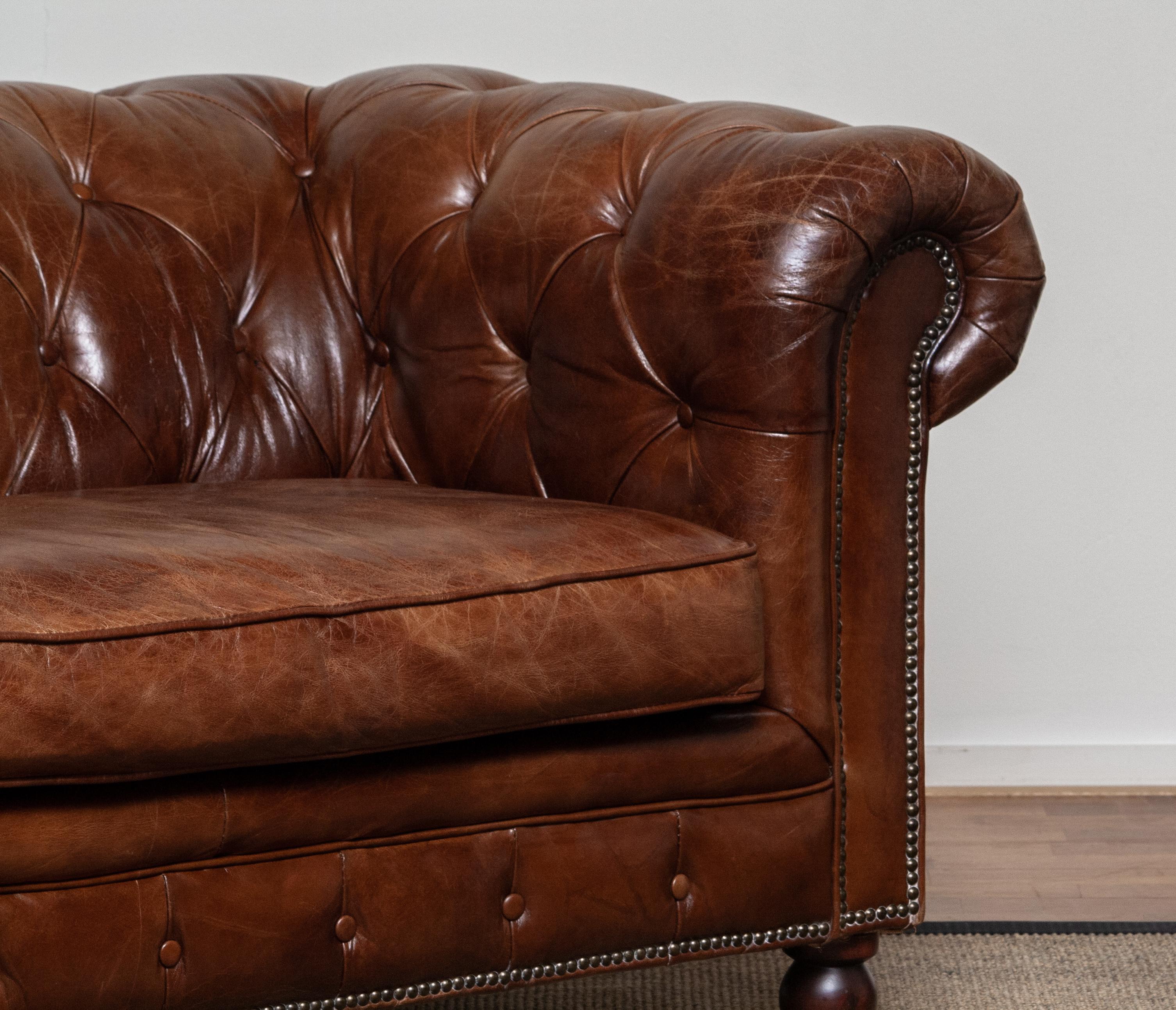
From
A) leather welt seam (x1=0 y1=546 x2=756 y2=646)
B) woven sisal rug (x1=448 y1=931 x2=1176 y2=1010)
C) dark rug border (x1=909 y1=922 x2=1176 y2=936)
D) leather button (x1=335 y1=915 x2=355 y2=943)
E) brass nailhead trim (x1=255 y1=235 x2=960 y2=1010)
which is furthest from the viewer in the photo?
dark rug border (x1=909 y1=922 x2=1176 y2=936)

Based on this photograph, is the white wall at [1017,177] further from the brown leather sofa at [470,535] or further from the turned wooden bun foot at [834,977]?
the turned wooden bun foot at [834,977]

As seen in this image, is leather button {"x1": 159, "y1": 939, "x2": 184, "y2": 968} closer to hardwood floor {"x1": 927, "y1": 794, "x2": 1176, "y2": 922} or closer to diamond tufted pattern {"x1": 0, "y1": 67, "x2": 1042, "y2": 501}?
diamond tufted pattern {"x1": 0, "y1": 67, "x2": 1042, "y2": 501}

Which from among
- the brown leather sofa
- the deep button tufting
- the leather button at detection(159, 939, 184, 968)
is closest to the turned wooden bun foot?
the brown leather sofa

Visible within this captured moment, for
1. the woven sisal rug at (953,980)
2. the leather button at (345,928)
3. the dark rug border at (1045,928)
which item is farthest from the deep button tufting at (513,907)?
the dark rug border at (1045,928)

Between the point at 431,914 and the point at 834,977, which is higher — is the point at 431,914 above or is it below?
above

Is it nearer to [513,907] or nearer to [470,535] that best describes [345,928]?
[513,907]

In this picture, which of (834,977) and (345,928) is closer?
(345,928)

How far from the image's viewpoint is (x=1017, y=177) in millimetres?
1887

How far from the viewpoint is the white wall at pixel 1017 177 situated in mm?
1871

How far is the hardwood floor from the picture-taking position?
150cm

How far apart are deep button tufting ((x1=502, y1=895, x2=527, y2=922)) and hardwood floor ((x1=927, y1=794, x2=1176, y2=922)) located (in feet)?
2.25

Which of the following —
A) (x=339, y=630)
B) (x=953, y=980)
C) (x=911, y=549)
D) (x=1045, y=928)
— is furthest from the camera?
(x=1045, y=928)

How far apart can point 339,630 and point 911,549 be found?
0.49 m

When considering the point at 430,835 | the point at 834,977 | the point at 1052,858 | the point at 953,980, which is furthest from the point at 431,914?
the point at 1052,858
